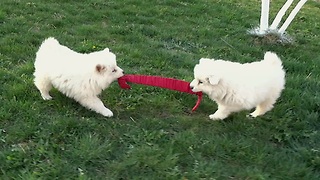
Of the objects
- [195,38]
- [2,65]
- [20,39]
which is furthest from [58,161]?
[195,38]

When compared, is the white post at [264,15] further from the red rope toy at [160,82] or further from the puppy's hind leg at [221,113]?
the puppy's hind leg at [221,113]

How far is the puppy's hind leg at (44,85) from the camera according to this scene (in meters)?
4.97

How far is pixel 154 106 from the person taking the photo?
539 centimetres

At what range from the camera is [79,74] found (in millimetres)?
4762

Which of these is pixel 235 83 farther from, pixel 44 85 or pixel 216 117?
pixel 44 85

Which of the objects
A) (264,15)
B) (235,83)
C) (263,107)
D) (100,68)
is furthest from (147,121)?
(264,15)

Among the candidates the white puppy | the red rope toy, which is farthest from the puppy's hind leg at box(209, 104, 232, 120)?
the red rope toy

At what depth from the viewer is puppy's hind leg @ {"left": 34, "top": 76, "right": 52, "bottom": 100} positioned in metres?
4.97

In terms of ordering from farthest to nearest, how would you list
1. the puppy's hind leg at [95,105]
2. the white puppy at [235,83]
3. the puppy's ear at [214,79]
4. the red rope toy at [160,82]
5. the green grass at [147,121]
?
the red rope toy at [160,82] < the puppy's hind leg at [95,105] < the white puppy at [235,83] < the puppy's ear at [214,79] < the green grass at [147,121]

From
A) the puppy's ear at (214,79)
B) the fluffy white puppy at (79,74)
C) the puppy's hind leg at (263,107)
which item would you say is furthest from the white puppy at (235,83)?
the fluffy white puppy at (79,74)

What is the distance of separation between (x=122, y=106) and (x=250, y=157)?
1.86 m

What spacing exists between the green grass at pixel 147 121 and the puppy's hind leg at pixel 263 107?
156 millimetres

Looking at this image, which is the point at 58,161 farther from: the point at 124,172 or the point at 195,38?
the point at 195,38

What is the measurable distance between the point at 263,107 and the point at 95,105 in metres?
2.19
